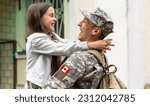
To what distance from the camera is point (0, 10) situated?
7961 mm

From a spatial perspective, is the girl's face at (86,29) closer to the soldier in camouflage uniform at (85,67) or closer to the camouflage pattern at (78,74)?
the soldier in camouflage uniform at (85,67)

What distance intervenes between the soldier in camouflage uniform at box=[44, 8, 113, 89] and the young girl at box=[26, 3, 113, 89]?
0.27 feet

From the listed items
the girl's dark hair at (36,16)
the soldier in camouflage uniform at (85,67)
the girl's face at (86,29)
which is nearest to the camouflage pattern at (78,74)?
the soldier in camouflage uniform at (85,67)

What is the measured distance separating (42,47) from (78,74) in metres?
0.45

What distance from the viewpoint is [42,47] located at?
2432 millimetres

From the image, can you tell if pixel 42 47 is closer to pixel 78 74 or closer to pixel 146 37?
pixel 78 74

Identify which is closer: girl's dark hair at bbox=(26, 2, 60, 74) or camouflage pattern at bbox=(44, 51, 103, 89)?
camouflage pattern at bbox=(44, 51, 103, 89)

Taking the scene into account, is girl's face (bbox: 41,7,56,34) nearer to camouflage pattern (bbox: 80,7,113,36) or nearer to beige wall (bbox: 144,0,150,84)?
camouflage pattern (bbox: 80,7,113,36)

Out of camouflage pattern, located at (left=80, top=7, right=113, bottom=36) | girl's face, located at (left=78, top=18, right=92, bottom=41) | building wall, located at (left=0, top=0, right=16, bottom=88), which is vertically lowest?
building wall, located at (left=0, top=0, right=16, bottom=88)

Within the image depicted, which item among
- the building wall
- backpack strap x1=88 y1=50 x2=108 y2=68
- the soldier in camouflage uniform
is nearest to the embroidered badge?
the soldier in camouflage uniform

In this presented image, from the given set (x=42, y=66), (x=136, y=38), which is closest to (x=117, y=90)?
(x=42, y=66)

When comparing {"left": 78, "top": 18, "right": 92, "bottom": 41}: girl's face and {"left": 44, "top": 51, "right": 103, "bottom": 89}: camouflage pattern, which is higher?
{"left": 78, "top": 18, "right": 92, "bottom": 41}: girl's face

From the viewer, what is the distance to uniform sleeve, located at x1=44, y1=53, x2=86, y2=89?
6.70 ft

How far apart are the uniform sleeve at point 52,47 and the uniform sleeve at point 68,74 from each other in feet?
0.79
